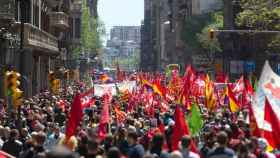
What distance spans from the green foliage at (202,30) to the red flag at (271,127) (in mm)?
76802

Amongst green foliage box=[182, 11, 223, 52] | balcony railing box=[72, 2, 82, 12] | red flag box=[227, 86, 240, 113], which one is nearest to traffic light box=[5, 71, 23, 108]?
red flag box=[227, 86, 240, 113]

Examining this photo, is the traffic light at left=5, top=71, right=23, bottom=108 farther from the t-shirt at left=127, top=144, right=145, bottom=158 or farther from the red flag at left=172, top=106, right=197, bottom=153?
the t-shirt at left=127, top=144, right=145, bottom=158

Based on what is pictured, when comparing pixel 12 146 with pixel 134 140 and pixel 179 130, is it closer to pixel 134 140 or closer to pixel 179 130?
pixel 134 140

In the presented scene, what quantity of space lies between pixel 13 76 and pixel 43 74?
40.2 m

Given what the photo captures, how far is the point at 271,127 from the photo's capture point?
12891 millimetres

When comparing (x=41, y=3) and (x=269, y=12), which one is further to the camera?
(x=41, y=3)

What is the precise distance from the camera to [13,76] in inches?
807

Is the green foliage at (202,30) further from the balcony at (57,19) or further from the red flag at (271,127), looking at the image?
the red flag at (271,127)

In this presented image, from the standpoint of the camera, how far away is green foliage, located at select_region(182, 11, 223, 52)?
301ft

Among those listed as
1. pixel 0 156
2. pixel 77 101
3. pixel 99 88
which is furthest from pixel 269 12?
pixel 0 156

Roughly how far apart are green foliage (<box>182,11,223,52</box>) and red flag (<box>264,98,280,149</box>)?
3024 inches

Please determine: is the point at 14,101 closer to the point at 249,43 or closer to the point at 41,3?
the point at 41,3

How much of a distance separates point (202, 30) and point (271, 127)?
85.7 meters

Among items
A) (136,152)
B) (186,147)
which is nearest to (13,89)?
(136,152)
